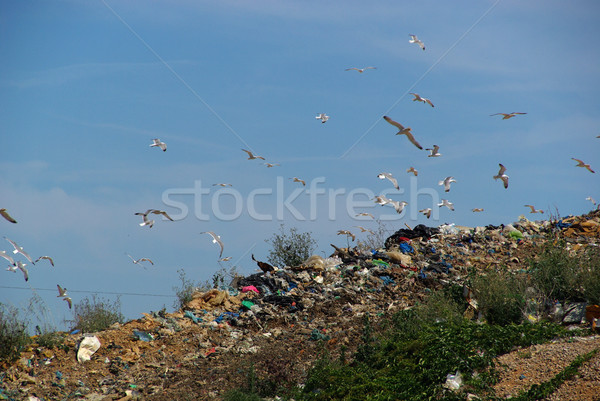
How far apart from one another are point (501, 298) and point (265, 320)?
354 cm

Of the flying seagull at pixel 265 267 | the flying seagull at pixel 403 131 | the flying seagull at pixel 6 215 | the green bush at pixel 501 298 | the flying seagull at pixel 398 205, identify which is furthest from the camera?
the flying seagull at pixel 398 205

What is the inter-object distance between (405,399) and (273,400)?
1.62 m

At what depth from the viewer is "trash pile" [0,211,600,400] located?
6867 millimetres

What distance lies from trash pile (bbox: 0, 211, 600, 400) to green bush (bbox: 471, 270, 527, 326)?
0.62 m

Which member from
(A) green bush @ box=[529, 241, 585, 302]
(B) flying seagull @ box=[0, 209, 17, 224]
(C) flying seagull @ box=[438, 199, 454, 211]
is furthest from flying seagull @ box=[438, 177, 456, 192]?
(B) flying seagull @ box=[0, 209, 17, 224]

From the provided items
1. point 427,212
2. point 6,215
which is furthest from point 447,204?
point 6,215

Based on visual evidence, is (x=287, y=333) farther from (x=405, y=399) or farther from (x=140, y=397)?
(x=405, y=399)

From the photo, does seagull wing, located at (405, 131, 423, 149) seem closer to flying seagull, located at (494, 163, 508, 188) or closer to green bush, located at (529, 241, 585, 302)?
flying seagull, located at (494, 163, 508, 188)

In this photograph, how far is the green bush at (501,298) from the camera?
6793mm

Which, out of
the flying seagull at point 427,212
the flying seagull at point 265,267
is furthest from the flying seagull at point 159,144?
the flying seagull at point 427,212

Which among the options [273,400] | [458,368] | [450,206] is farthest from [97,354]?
[450,206]

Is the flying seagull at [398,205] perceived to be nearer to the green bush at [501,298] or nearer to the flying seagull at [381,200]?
the flying seagull at [381,200]

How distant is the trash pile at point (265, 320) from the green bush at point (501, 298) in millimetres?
621

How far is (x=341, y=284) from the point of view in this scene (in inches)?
371
